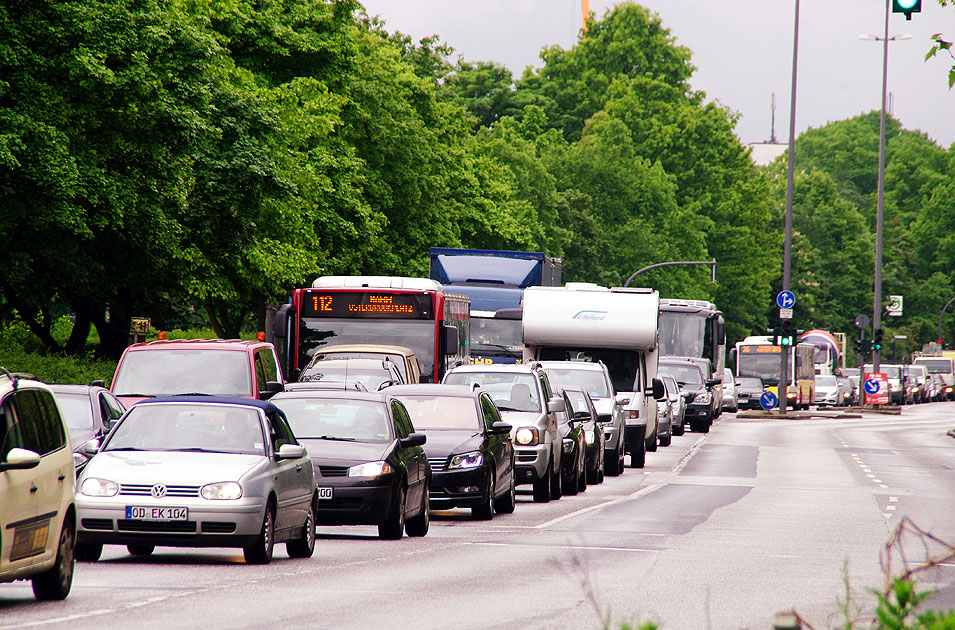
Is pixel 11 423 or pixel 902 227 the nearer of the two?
pixel 11 423

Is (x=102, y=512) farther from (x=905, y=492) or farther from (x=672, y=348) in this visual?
(x=672, y=348)

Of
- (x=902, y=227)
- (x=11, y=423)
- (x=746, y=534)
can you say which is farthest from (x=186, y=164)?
(x=902, y=227)

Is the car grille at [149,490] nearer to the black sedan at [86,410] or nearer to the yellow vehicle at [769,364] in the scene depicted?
the black sedan at [86,410]

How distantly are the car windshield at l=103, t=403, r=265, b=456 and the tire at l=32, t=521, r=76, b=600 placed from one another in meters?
3.04

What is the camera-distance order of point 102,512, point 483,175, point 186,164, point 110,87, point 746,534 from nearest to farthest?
point 102,512 < point 746,534 < point 110,87 < point 186,164 < point 483,175

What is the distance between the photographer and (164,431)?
14312 millimetres

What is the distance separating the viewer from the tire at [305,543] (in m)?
14.5

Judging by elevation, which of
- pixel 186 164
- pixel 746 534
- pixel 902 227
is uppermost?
pixel 902 227

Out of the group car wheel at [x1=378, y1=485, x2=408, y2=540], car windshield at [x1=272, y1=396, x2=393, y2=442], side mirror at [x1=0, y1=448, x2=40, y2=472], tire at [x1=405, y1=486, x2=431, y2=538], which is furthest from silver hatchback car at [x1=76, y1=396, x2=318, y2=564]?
side mirror at [x1=0, y1=448, x2=40, y2=472]

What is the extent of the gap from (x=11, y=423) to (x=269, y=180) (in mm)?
31062

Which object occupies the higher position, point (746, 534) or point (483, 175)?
point (483, 175)

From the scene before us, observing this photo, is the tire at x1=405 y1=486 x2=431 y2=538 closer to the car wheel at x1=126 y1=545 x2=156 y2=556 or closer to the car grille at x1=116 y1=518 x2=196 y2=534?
the car wheel at x1=126 y1=545 x2=156 y2=556

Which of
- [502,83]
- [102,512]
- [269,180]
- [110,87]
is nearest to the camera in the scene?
[102,512]

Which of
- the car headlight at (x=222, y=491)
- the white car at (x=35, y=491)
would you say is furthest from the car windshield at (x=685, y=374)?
the white car at (x=35, y=491)
